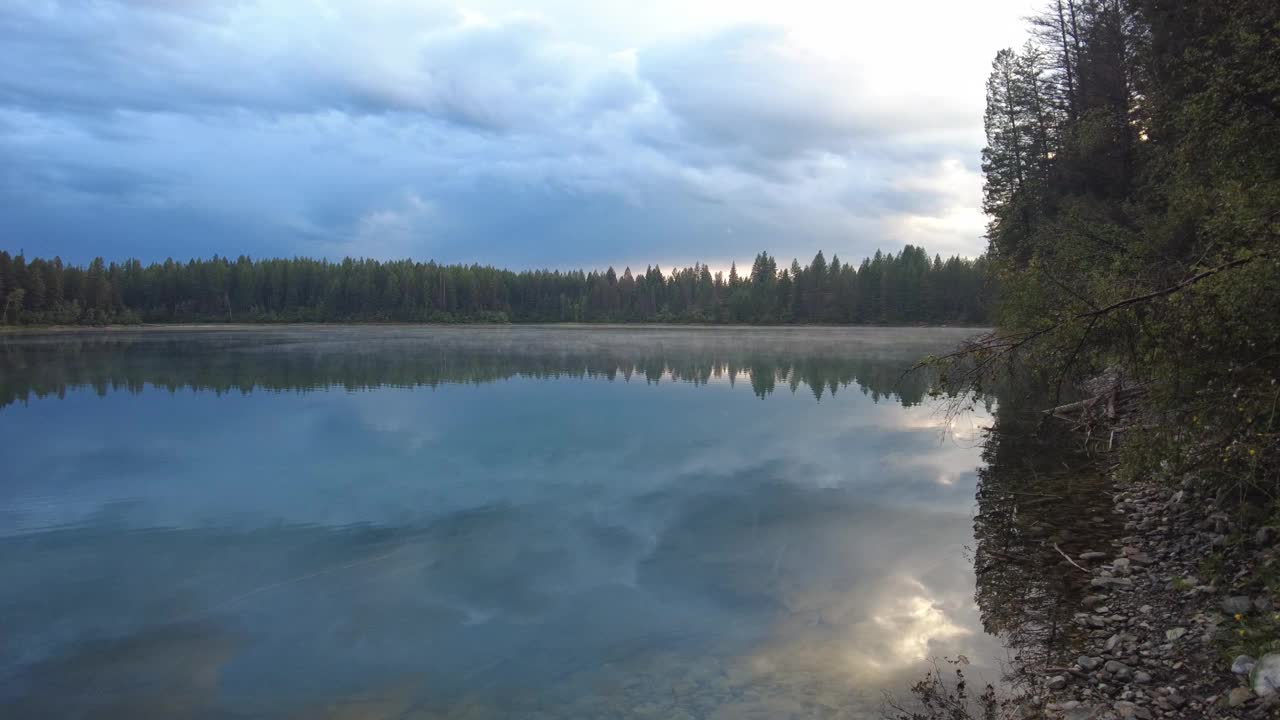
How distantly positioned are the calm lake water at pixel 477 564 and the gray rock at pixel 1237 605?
2.58m

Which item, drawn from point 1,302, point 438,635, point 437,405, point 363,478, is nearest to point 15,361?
point 437,405

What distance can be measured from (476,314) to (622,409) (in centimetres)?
15789

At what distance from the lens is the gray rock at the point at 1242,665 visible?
6.45 m

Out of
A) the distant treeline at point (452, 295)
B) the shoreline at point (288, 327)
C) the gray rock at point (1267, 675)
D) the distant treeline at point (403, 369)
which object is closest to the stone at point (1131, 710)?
the gray rock at point (1267, 675)

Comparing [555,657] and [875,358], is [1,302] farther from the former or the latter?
[555,657]

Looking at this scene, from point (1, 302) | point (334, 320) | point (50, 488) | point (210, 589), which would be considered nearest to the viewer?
point (210, 589)

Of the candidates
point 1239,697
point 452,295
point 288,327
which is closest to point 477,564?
point 1239,697

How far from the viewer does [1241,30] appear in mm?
11961

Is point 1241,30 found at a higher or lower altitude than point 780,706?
higher

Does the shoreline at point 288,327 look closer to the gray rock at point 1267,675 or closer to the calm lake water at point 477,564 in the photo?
the calm lake water at point 477,564

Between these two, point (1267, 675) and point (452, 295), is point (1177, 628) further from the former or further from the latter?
point (452, 295)

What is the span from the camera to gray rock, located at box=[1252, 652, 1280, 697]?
234 inches

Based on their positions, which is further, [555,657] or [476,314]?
[476,314]

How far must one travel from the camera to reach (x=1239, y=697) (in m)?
6.10
